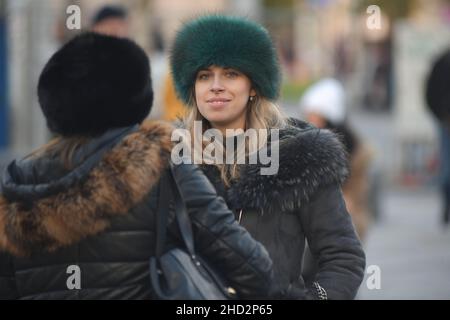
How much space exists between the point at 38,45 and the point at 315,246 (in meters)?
9.06

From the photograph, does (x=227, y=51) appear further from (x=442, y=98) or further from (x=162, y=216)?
(x=442, y=98)

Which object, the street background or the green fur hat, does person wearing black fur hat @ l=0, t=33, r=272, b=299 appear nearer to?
the green fur hat

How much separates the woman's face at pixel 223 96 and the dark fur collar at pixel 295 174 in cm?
18

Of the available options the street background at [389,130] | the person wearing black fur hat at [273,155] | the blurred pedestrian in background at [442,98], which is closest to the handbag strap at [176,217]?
the person wearing black fur hat at [273,155]

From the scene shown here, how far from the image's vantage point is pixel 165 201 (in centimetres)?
381

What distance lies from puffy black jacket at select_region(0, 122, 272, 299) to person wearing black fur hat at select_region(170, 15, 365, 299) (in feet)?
1.05

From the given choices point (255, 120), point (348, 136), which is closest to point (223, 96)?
point (255, 120)

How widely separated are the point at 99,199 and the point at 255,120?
2.63 feet

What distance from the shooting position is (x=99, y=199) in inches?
150

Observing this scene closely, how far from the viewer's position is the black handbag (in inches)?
145

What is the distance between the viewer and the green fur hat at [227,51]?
4.36 meters

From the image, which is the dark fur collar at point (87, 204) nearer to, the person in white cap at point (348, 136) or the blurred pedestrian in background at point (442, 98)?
the person in white cap at point (348, 136)

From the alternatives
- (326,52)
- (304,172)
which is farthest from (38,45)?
(326,52)
